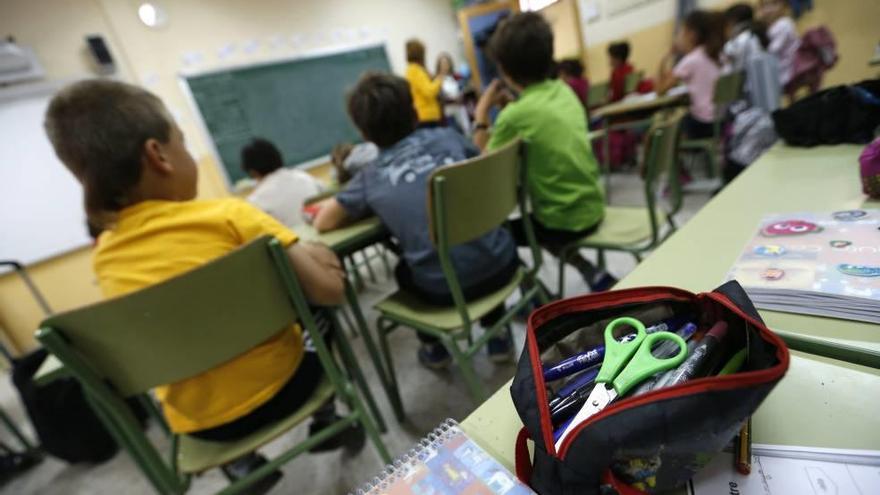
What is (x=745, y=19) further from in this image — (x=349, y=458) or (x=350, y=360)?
(x=349, y=458)

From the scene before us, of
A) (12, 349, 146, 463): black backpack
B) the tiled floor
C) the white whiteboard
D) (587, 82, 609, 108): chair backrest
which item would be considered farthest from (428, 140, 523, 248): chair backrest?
(587, 82, 609, 108): chair backrest

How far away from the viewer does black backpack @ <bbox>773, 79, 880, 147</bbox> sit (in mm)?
904

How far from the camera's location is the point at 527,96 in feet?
4.50

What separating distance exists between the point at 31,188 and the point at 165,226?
128 inches

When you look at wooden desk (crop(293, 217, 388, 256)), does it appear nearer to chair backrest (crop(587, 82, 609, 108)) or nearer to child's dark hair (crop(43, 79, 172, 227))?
child's dark hair (crop(43, 79, 172, 227))

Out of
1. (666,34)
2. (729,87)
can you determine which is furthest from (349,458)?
(666,34)

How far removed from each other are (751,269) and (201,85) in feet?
13.8

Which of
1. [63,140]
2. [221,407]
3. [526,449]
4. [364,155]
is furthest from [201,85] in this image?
[526,449]

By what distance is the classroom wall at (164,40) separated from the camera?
2.83 m

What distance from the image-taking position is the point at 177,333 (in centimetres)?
66

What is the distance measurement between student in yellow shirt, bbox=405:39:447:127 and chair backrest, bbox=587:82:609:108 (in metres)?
1.90

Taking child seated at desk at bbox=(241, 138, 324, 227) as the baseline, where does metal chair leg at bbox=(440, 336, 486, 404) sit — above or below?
below

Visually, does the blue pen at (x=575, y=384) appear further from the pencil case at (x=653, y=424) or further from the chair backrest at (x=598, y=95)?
the chair backrest at (x=598, y=95)

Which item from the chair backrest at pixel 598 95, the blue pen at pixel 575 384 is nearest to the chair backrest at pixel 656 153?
the blue pen at pixel 575 384
